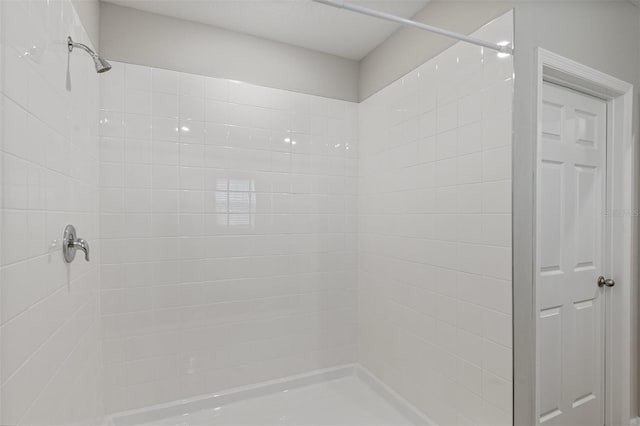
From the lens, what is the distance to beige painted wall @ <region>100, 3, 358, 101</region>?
1840 millimetres

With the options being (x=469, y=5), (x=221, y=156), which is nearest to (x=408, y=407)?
(x=221, y=156)

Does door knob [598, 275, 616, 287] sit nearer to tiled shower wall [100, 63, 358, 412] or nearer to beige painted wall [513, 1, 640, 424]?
beige painted wall [513, 1, 640, 424]

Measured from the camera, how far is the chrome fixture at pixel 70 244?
1167 mm

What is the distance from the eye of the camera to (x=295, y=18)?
195 centimetres

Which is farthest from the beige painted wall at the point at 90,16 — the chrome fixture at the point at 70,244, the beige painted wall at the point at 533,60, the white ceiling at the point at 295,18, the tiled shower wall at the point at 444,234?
the beige painted wall at the point at 533,60

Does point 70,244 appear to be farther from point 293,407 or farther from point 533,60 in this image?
point 533,60

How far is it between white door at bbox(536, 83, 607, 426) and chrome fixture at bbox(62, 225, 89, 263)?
5.38 ft

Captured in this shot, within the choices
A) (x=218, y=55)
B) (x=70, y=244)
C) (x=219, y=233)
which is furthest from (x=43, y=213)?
(x=218, y=55)

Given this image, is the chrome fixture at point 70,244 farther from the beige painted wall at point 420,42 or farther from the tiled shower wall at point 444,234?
the beige painted wall at point 420,42

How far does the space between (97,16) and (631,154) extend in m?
2.43

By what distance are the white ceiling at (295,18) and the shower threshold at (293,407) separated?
7.71 ft

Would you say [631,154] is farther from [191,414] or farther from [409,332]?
[191,414]

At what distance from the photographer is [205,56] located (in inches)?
79.6

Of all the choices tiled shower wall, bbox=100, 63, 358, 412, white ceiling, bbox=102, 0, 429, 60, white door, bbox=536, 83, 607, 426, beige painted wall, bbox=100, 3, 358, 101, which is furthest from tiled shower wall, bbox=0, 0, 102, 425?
white door, bbox=536, 83, 607, 426
